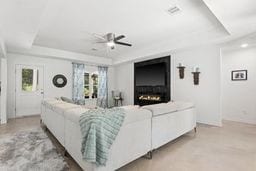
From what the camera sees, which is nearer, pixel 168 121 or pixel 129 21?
pixel 168 121

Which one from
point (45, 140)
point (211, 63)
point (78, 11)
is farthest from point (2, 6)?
point (211, 63)

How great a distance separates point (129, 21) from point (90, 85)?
15.0ft

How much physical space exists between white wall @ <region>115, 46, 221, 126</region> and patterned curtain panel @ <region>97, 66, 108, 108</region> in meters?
3.37

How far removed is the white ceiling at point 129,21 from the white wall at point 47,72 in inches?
46.3

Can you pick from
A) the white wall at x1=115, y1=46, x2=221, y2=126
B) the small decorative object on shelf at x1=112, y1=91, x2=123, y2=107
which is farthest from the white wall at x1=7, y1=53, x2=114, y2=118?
the white wall at x1=115, y1=46, x2=221, y2=126

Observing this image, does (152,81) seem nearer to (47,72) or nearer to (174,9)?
(174,9)

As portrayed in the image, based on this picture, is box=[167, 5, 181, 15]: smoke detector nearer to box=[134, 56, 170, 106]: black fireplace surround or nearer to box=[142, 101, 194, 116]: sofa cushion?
box=[142, 101, 194, 116]: sofa cushion

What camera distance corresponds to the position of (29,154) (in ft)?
7.82

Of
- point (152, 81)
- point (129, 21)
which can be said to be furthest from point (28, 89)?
point (152, 81)

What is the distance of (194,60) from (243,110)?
2.16 metres

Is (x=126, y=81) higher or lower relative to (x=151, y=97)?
higher

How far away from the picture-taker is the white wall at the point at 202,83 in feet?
13.7

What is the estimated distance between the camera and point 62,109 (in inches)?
97.7

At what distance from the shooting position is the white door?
213 inches
